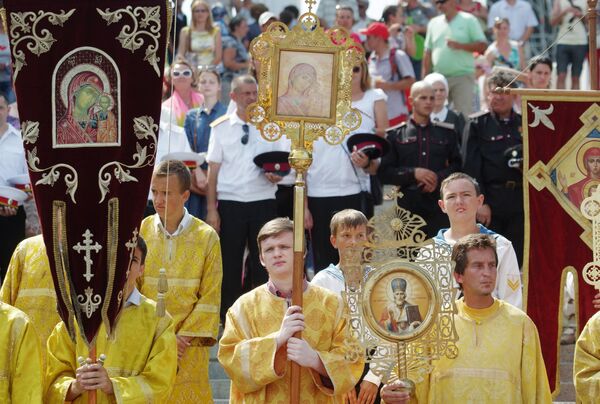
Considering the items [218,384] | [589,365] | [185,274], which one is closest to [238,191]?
[218,384]

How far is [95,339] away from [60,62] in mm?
1558

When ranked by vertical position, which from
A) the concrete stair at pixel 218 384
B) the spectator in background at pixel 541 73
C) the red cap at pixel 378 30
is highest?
the red cap at pixel 378 30

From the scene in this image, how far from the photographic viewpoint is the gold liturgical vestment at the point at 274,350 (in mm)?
8922

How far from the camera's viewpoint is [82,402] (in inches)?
347

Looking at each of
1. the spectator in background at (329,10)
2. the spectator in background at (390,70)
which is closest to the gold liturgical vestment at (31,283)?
the spectator in background at (390,70)

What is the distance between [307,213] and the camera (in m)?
12.7

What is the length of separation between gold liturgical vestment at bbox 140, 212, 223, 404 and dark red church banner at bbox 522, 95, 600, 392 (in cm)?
224

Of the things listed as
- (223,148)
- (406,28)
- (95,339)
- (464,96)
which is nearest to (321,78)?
(95,339)

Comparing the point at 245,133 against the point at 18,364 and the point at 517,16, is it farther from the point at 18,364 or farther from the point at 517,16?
the point at 517,16

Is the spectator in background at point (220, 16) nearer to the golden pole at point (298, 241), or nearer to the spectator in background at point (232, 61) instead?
the spectator in background at point (232, 61)

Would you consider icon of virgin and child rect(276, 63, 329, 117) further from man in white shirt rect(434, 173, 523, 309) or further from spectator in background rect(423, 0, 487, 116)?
spectator in background rect(423, 0, 487, 116)

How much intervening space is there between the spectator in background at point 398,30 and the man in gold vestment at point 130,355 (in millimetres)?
9114

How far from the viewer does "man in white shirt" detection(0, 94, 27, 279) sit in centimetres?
1289

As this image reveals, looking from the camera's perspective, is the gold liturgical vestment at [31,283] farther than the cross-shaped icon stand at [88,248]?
Yes
